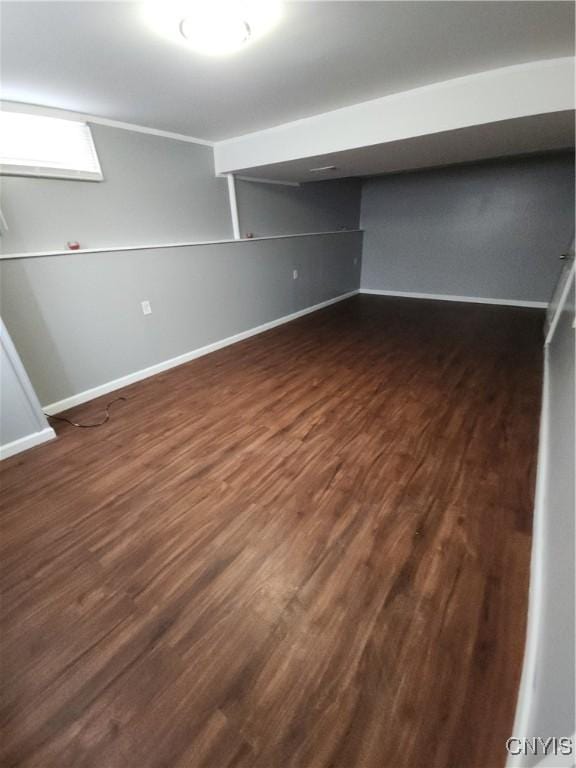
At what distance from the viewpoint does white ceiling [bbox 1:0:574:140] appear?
1.25 meters

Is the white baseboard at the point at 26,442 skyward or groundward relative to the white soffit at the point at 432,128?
groundward

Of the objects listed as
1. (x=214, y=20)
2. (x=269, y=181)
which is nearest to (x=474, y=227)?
(x=269, y=181)

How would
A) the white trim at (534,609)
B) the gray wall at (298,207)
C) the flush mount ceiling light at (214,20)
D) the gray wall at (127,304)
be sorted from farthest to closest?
the gray wall at (298,207), the gray wall at (127,304), the flush mount ceiling light at (214,20), the white trim at (534,609)

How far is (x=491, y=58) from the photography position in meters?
1.63

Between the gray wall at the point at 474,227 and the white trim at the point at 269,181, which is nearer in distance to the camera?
the white trim at the point at 269,181

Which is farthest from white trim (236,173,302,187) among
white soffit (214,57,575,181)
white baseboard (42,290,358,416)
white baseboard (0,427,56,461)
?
white baseboard (0,427,56,461)

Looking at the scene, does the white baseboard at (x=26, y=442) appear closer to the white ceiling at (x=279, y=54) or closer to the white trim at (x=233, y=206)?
the white ceiling at (x=279, y=54)

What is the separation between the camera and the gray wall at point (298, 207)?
12.1 feet

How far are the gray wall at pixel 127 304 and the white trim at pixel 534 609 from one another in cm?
306

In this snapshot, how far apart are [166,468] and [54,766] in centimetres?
117

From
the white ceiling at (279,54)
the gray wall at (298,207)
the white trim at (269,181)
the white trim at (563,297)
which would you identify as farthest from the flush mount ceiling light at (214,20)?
the white trim at (563,297)

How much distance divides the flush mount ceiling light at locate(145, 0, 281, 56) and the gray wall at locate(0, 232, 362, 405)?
163 cm

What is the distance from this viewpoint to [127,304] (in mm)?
2738

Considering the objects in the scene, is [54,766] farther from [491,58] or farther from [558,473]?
[491,58]
